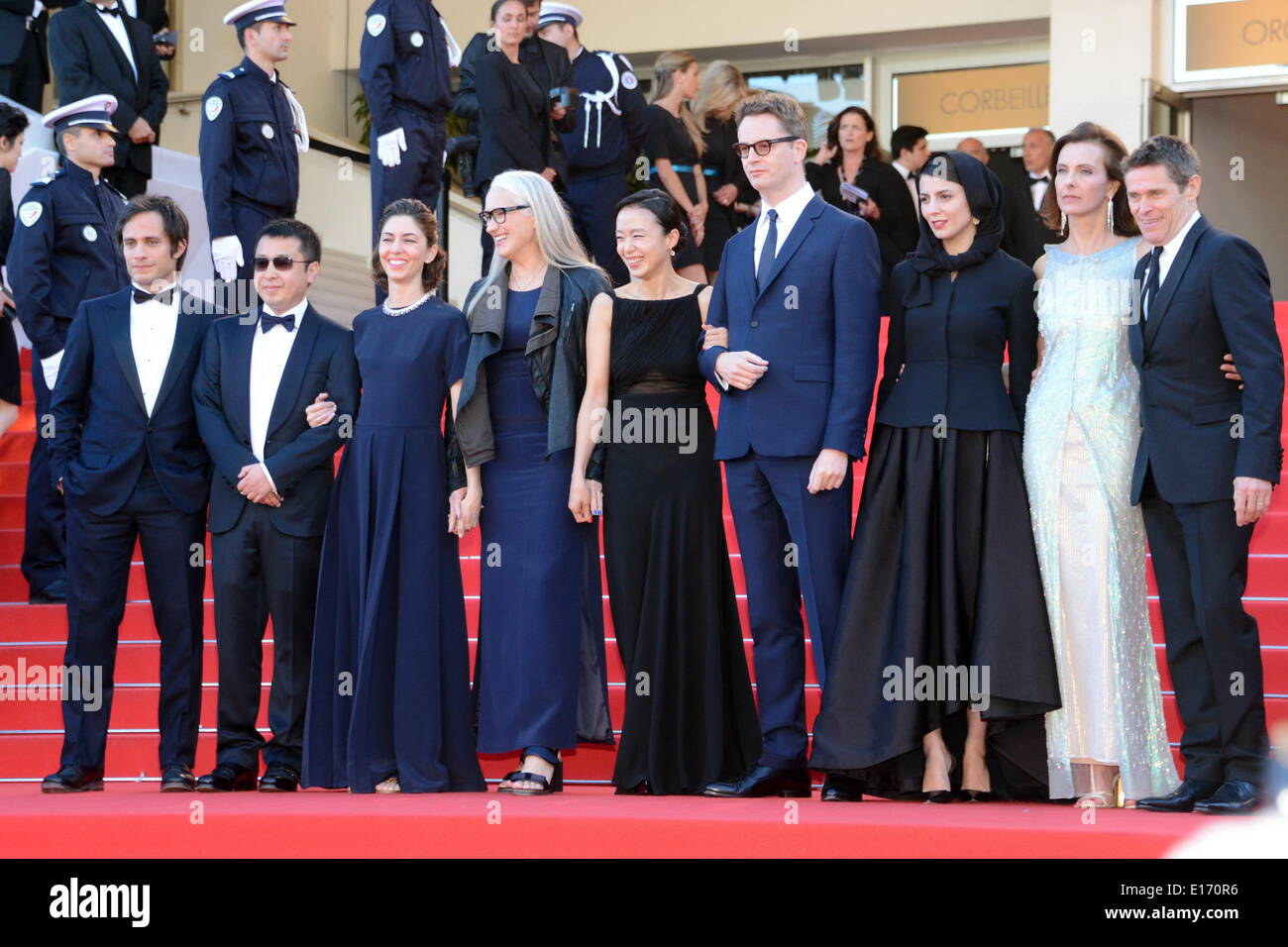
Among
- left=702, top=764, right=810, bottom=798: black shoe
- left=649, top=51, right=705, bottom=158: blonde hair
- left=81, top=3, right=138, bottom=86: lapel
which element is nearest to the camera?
left=702, top=764, right=810, bottom=798: black shoe

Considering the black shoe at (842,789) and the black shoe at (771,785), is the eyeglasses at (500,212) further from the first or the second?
the black shoe at (842,789)

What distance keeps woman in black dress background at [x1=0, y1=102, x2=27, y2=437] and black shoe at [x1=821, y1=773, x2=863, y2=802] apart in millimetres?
4349

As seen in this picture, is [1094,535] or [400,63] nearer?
[1094,535]

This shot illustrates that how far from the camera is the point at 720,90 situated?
913 centimetres

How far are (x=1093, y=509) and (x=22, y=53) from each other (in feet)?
25.5

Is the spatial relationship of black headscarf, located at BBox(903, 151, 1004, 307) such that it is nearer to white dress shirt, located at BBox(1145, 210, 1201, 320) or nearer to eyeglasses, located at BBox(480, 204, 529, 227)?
white dress shirt, located at BBox(1145, 210, 1201, 320)

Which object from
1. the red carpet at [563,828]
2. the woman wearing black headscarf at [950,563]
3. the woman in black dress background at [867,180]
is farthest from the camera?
the woman in black dress background at [867,180]

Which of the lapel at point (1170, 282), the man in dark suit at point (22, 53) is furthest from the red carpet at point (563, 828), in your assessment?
the man in dark suit at point (22, 53)

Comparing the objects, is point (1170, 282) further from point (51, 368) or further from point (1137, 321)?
point (51, 368)

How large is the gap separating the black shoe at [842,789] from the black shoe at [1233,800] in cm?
88

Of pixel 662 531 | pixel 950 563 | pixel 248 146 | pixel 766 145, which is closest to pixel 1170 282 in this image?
pixel 950 563

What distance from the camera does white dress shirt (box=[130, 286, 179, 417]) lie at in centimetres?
530

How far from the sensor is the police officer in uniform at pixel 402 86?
792 cm

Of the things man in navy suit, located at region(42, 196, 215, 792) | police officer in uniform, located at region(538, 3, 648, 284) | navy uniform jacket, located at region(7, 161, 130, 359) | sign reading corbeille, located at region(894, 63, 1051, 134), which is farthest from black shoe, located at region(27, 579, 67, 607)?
sign reading corbeille, located at region(894, 63, 1051, 134)
